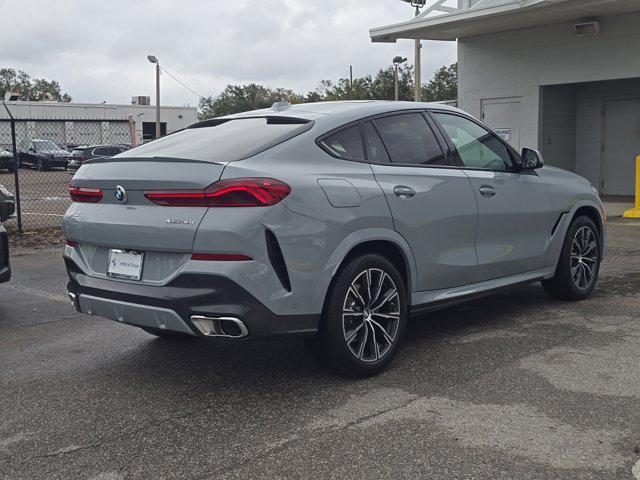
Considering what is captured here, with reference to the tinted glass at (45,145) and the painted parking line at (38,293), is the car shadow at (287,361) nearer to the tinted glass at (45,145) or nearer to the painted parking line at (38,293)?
the painted parking line at (38,293)

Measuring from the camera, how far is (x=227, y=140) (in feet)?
15.1

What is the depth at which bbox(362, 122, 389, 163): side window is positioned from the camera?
483cm

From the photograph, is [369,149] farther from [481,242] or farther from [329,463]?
[329,463]

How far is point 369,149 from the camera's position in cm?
484

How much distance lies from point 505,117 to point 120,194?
530 inches

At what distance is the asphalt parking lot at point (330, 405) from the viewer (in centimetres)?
345

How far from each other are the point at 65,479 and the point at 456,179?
319 cm

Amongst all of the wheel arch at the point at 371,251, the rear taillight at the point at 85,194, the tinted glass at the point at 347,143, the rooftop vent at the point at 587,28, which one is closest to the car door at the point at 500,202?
the wheel arch at the point at 371,251

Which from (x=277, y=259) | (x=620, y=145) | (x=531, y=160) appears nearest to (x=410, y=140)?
(x=531, y=160)

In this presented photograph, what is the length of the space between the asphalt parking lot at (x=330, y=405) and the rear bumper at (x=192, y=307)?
1.51ft

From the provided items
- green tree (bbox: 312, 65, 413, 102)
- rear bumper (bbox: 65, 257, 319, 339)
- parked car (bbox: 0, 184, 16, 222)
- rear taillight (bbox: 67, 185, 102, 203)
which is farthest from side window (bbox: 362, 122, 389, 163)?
green tree (bbox: 312, 65, 413, 102)

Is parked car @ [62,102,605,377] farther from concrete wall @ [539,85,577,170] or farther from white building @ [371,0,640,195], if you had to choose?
concrete wall @ [539,85,577,170]

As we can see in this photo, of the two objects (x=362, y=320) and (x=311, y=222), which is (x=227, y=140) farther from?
(x=362, y=320)

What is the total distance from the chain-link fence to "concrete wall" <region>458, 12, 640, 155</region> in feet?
25.5
